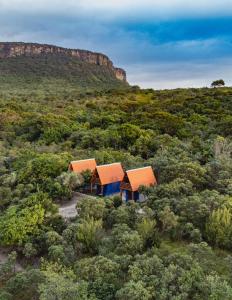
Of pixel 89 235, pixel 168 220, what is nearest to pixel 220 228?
pixel 168 220

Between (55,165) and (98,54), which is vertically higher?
(98,54)

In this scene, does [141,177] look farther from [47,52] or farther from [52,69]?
[47,52]

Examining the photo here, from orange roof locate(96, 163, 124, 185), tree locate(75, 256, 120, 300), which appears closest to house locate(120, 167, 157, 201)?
orange roof locate(96, 163, 124, 185)

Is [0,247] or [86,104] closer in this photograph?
[0,247]

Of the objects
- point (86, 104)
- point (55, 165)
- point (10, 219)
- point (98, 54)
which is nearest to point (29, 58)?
point (98, 54)

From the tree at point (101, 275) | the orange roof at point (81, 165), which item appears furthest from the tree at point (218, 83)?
the tree at point (101, 275)

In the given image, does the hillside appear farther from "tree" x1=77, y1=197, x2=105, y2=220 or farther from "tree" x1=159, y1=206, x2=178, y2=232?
"tree" x1=159, y1=206, x2=178, y2=232

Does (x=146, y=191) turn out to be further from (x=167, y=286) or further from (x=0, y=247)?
(x=167, y=286)
